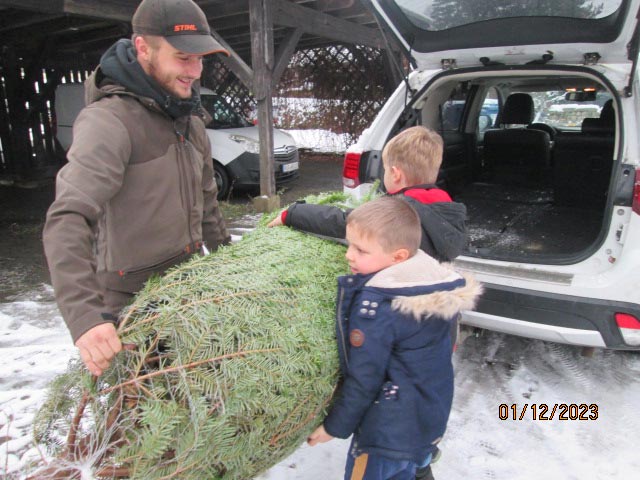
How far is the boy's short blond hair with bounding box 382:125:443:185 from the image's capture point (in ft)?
6.15

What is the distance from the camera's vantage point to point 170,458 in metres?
1.08

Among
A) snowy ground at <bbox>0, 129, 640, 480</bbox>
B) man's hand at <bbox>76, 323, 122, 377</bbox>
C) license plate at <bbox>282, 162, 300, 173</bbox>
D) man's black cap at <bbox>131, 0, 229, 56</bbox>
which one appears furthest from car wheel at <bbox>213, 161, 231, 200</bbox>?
man's hand at <bbox>76, 323, 122, 377</bbox>

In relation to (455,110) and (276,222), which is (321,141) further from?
(276,222)

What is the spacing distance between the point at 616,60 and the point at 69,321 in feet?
9.98

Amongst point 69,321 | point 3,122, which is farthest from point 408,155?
point 3,122

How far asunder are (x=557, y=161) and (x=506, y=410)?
10.4ft

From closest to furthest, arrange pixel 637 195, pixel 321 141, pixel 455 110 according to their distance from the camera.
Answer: pixel 637 195 → pixel 455 110 → pixel 321 141

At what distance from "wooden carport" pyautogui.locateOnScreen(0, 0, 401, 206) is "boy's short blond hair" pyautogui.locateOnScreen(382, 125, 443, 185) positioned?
16.1 feet

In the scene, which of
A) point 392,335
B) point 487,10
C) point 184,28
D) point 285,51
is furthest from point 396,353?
point 285,51

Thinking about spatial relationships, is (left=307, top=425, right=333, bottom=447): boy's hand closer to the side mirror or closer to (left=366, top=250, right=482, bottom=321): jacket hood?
(left=366, top=250, right=482, bottom=321): jacket hood

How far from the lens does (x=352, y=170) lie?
10.5ft

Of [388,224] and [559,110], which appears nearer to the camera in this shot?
[388,224]

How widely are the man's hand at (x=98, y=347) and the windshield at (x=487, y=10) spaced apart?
2.92 metres
